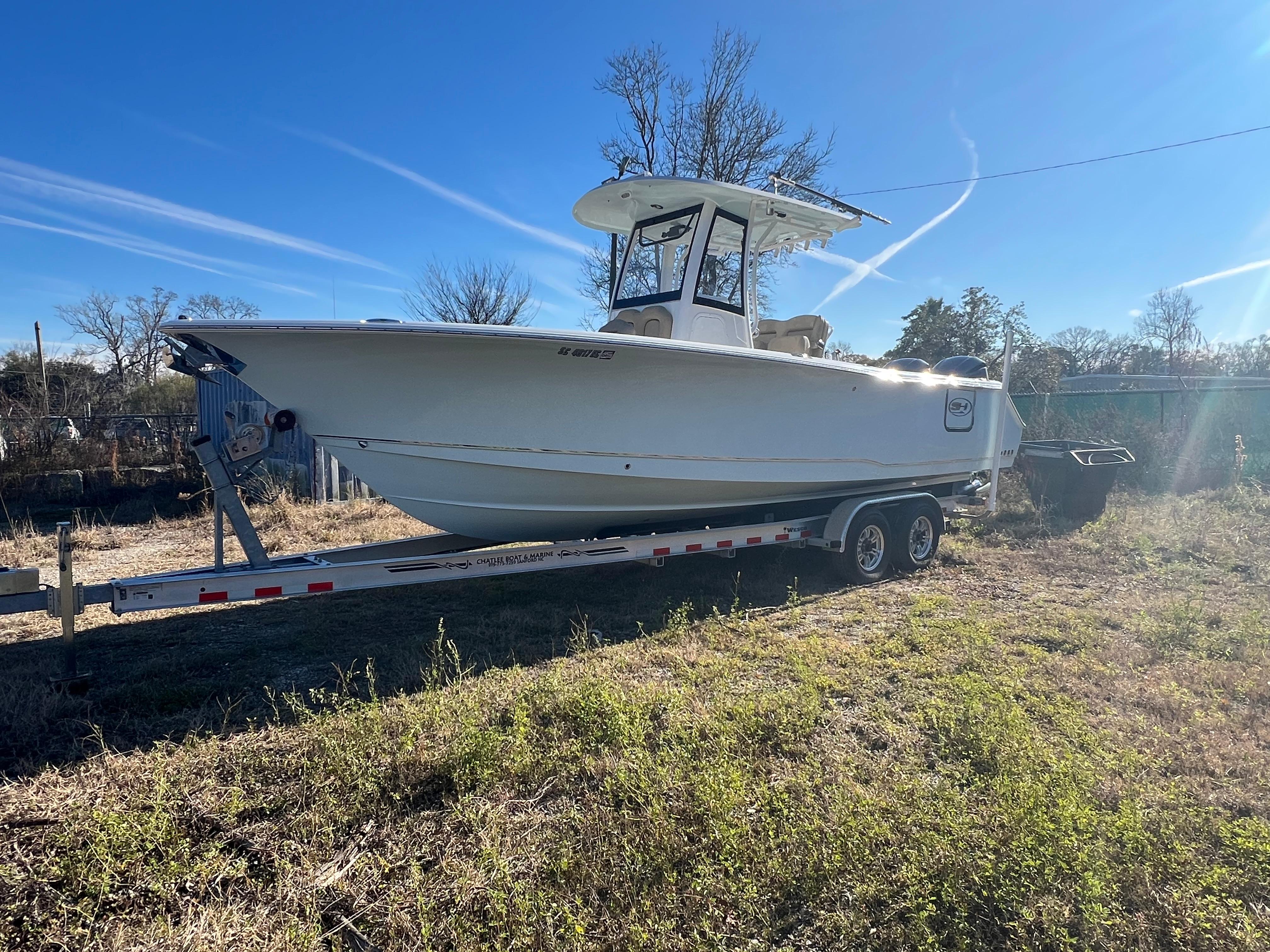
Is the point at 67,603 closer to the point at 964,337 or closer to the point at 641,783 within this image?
the point at 641,783

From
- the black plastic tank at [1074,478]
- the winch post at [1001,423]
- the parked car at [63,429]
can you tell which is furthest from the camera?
the parked car at [63,429]

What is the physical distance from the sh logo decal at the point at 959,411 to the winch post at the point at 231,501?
580 cm

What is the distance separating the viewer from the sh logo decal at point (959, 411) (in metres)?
→ 6.55

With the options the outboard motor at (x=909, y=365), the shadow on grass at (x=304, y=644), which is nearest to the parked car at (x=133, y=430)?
the shadow on grass at (x=304, y=644)

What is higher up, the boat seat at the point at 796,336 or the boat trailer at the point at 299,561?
the boat seat at the point at 796,336

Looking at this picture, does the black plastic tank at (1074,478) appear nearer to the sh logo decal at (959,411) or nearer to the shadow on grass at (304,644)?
the sh logo decal at (959,411)

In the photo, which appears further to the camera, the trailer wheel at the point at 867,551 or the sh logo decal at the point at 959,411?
the sh logo decal at the point at 959,411

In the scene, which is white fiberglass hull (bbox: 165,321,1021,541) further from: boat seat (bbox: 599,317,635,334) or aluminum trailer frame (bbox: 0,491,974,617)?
boat seat (bbox: 599,317,635,334)

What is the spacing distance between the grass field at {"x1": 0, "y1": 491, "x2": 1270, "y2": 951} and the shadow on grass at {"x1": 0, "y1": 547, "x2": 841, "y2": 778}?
0.02 metres

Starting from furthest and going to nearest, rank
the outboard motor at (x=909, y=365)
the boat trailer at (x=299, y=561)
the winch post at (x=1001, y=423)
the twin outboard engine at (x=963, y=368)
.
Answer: the twin outboard engine at (x=963, y=368) → the outboard motor at (x=909, y=365) → the winch post at (x=1001, y=423) → the boat trailer at (x=299, y=561)

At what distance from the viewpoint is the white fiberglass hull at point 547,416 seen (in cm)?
354

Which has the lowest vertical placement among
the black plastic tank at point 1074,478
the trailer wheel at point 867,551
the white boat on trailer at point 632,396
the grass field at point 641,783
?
the grass field at point 641,783

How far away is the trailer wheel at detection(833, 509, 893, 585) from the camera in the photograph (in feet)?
18.6

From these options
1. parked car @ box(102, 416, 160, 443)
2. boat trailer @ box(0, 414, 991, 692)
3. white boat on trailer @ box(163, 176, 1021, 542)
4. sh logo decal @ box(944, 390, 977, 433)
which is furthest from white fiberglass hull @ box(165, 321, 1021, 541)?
parked car @ box(102, 416, 160, 443)
